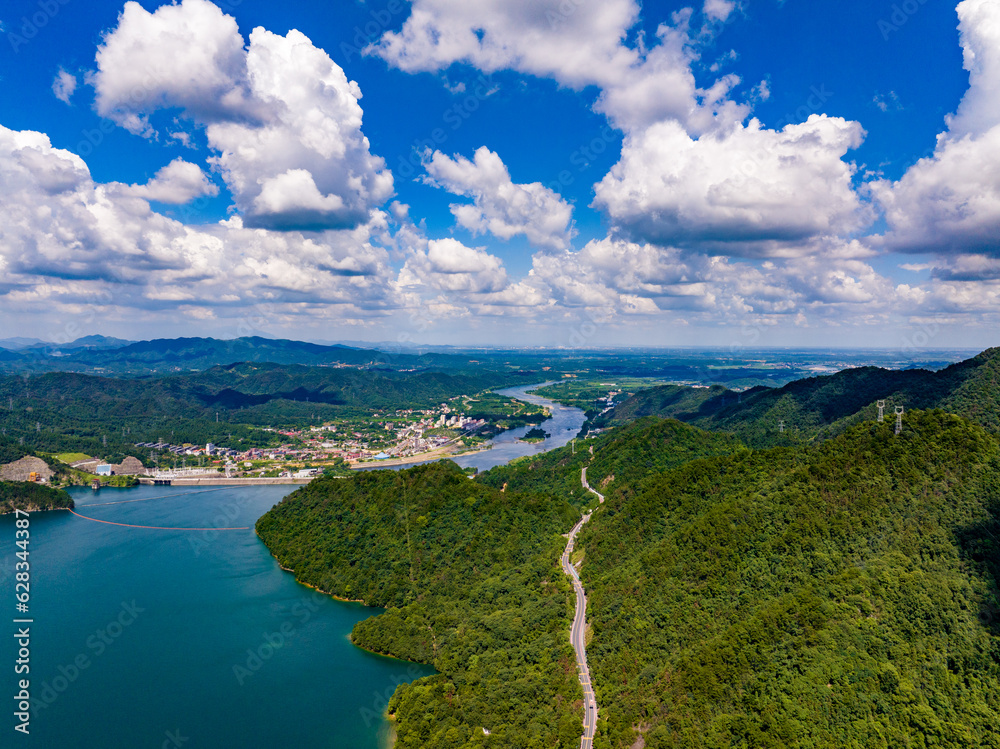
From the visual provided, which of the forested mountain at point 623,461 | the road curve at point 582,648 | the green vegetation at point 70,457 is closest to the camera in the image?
the road curve at point 582,648

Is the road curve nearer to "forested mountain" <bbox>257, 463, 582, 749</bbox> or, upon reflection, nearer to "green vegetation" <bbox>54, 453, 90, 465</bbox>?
"forested mountain" <bbox>257, 463, 582, 749</bbox>

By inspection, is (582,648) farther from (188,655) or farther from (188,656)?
(188,655)

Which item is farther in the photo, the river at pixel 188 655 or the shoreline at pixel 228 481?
the shoreline at pixel 228 481

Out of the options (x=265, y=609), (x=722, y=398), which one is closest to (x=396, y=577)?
(x=265, y=609)

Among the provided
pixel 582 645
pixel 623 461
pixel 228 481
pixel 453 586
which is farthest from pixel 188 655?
pixel 228 481

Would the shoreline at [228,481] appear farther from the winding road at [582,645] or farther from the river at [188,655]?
the winding road at [582,645]

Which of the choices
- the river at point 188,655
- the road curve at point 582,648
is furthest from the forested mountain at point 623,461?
the river at point 188,655

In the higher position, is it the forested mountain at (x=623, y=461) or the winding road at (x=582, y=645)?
the forested mountain at (x=623, y=461)
